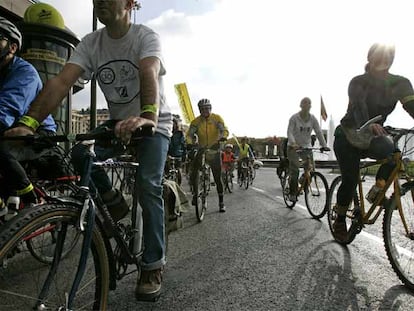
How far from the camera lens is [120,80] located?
2.72 metres

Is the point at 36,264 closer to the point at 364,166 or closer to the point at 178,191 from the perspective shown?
the point at 178,191

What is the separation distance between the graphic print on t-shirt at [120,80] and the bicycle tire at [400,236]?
2.33 m

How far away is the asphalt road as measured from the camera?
9.01ft

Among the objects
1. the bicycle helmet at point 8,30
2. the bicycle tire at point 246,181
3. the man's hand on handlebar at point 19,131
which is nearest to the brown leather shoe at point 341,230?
the man's hand on handlebar at point 19,131

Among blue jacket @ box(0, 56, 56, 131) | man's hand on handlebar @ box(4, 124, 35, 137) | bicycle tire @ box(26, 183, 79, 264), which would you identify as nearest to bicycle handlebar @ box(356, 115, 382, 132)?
bicycle tire @ box(26, 183, 79, 264)

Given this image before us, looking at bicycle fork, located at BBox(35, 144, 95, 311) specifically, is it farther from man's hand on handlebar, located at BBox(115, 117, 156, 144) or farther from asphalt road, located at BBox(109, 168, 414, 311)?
asphalt road, located at BBox(109, 168, 414, 311)

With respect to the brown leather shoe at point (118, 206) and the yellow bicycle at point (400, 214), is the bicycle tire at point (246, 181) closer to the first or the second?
the yellow bicycle at point (400, 214)

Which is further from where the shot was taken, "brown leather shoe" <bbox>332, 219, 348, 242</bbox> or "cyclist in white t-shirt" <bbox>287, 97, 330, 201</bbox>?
"cyclist in white t-shirt" <bbox>287, 97, 330, 201</bbox>

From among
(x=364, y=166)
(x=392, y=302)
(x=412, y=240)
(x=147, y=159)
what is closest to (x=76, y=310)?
(x=147, y=159)

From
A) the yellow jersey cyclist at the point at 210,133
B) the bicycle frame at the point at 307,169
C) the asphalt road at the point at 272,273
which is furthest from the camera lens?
the yellow jersey cyclist at the point at 210,133

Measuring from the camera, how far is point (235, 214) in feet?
22.9

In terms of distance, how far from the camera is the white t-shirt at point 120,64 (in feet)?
8.65

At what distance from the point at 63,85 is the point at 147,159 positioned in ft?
2.35

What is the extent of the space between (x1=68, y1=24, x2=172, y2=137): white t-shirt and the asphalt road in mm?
1274
